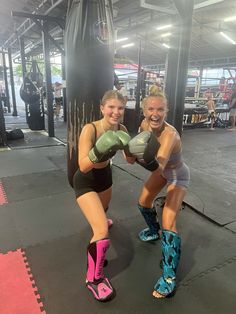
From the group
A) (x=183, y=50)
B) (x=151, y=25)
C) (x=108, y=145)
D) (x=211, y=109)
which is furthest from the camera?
(x=211, y=109)

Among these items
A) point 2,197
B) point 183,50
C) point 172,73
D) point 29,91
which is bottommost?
point 2,197

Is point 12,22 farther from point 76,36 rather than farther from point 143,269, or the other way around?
point 143,269

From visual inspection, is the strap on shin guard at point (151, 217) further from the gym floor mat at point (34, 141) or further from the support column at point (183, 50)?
the gym floor mat at point (34, 141)

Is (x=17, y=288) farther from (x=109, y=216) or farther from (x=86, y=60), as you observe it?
(x=86, y=60)

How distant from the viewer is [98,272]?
6.06 ft

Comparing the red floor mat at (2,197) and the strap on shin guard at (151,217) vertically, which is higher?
the strap on shin guard at (151,217)

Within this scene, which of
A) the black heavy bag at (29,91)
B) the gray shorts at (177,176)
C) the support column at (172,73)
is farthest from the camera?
the black heavy bag at (29,91)

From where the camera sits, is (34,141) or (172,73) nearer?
(172,73)

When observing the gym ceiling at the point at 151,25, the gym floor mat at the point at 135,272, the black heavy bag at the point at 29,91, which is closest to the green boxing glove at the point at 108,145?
the gym floor mat at the point at 135,272

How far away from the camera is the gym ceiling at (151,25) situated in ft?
19.5

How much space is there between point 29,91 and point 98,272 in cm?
715

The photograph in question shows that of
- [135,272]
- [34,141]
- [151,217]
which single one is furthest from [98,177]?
[34,141]

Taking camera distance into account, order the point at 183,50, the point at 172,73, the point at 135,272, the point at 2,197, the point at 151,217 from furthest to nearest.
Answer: the point at 2,197 < the point at 172,73 < the point at 183,50 < the point at 151,217 < the point at 135,272

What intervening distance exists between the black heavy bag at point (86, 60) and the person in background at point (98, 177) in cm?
141
